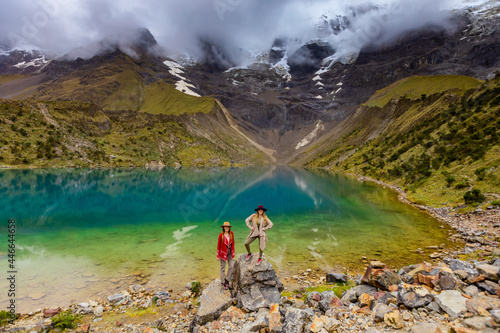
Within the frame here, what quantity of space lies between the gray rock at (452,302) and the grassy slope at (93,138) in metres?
119

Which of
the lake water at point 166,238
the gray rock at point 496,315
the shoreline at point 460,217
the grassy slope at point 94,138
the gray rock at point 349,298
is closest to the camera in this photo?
the gray rock at point 496,315

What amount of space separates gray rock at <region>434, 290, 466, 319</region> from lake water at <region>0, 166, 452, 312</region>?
8778 mm

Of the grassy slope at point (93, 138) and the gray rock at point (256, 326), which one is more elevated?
the grassy slope at point (93, 138)

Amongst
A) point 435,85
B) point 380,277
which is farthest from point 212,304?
point 435,85

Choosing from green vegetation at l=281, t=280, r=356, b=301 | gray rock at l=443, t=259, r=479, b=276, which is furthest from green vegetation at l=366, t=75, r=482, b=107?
green vegetation at l=281, t=280, r=356, b=301

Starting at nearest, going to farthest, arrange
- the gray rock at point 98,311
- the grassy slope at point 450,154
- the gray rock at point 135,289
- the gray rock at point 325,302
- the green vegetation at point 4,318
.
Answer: the gray rock at point 325,302 < the green vegetation at point 4,318 < the gray rock at point 98,311 < the gray rock at point 135,289 < the grassy slope at point 450,154

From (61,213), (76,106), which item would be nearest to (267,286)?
(61,213)

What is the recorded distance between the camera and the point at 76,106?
135 metres

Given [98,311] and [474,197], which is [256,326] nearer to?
[98,311]

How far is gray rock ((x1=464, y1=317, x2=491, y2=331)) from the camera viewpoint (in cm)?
648

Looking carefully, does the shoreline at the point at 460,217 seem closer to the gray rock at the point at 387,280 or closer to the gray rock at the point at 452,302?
the gray rock at the point at 387,280

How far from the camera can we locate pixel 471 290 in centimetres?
865

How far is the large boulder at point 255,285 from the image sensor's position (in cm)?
1100

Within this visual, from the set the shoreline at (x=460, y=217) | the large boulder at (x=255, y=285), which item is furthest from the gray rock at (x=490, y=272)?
the shoreline at (x=460, y=217)
